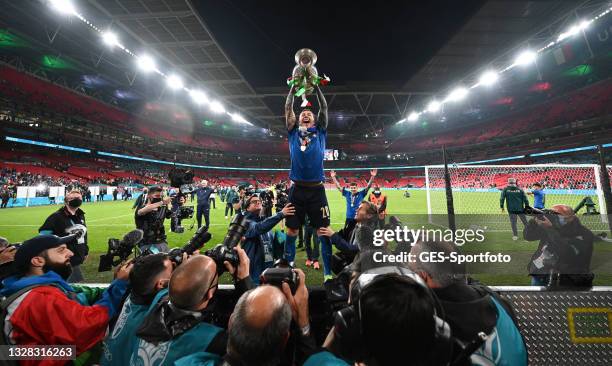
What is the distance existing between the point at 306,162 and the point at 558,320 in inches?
112

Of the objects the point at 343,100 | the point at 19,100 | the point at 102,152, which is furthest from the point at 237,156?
the point at 343,100

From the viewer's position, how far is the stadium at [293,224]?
125 cm

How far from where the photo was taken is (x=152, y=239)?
4.41 m

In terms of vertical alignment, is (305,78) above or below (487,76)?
below

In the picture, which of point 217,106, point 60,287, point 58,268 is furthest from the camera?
point 217,106

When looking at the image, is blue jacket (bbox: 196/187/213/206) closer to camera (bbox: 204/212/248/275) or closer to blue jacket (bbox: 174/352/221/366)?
camera (bbox: 204/212/248/275)

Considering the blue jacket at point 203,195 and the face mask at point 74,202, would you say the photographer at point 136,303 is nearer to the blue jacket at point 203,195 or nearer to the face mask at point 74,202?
the face mask at point 74,202

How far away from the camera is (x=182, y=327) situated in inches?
54.1

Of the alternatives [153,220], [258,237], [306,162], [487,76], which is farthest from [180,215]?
[487,76]

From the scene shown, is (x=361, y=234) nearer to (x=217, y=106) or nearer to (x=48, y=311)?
(x=48, y=311)

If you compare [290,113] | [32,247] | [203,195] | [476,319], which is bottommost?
[476,319]

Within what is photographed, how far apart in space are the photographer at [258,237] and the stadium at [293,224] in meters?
0.03

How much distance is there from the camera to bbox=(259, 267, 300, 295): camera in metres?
1.42

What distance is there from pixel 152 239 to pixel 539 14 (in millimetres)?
15497
